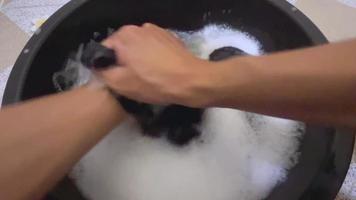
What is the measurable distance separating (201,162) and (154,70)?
0.20 meters

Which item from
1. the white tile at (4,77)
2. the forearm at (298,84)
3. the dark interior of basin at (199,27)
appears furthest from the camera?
the white tile at (4,77)

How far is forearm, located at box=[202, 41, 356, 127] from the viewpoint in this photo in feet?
1.42

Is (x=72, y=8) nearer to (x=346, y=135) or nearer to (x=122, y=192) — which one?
(x=122, y=192)

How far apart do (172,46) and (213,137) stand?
0.19 m

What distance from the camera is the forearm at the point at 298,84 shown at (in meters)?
0.43

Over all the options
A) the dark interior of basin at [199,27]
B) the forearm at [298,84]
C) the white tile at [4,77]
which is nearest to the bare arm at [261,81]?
the forearm at [298,84]

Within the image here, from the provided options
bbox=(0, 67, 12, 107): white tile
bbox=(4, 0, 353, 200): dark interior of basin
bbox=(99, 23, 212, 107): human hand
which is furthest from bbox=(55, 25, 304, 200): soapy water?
bbox=(0, 67, 12, 107): white tile

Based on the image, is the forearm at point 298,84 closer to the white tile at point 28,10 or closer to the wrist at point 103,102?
the wrist at point 103,102

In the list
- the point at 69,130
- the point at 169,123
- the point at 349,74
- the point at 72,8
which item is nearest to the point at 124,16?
the point at 72,8

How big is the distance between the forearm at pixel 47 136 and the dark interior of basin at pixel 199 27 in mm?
81

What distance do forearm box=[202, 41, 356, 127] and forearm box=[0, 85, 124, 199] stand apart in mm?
144

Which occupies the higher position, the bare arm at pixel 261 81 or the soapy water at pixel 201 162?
the bare arm at pixel 261 81

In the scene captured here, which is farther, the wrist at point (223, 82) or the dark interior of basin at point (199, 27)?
the dark interior of basin at point (199, 27)

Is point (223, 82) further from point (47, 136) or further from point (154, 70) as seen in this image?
point (47, 136)
